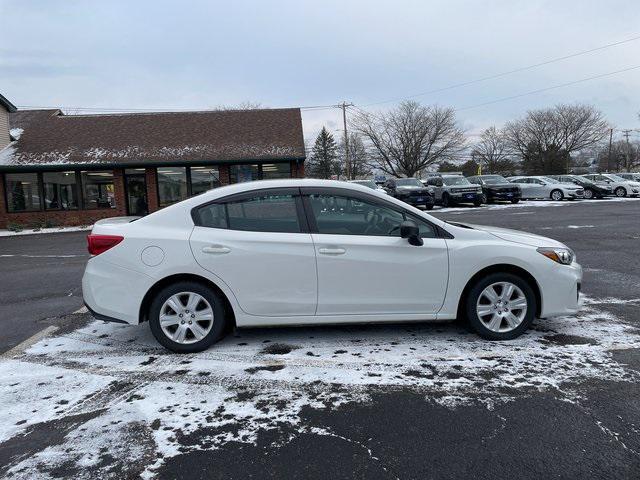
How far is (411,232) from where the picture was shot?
4.40m

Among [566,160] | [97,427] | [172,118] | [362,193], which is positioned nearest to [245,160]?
[172,118]

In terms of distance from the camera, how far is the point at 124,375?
4.06 metres

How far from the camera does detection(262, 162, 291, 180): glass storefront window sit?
23531 mm

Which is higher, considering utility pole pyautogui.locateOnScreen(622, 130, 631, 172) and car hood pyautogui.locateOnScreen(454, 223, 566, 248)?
utility pole pyautogui.locateOnScreen(622, 130, 631, 172)

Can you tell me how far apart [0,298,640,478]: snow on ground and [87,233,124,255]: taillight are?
39.1 inches

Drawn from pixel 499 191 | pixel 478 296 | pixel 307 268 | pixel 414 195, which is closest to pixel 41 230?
pixel 414 195

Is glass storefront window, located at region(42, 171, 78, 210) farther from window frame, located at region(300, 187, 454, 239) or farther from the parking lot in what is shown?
window frame, located at region(300, 187, 454, 239)

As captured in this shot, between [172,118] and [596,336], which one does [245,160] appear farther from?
[596,336]

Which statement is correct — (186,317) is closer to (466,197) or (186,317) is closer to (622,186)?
(466,197)

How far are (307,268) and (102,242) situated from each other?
1885 millimetres

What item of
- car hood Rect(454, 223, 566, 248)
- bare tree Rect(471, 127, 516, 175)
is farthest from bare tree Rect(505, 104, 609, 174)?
car hood Rect(454, 223, 566, 248)

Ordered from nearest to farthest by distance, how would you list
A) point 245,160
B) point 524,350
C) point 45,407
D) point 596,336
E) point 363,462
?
point 363,462 < point 45,407 < point 524,350 < point 596,336 < point 245,160

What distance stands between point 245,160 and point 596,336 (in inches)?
780

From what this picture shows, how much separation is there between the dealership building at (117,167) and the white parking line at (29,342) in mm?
18064
